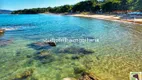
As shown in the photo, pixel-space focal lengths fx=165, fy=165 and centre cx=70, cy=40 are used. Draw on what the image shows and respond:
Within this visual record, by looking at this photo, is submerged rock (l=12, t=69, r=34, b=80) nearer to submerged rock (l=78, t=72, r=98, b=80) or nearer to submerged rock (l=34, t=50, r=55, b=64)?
submerged rock (l=34, t=50, r=55, b=64)

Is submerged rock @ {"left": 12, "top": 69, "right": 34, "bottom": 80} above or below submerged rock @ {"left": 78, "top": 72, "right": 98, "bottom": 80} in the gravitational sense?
above

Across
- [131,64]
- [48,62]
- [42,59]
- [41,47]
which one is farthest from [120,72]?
[41,47]

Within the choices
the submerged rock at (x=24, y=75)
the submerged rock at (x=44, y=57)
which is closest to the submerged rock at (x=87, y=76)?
the submerged rock at (x=24, y=75)

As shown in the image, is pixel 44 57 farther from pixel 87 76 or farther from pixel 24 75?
pixel 87 76

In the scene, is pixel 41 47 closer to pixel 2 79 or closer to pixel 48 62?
pixel 48 62

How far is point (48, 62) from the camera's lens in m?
15.4

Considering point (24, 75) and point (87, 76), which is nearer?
point (87, 76)

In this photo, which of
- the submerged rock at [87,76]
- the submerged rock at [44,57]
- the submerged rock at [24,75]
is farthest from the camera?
the submerged rock at [44,57]

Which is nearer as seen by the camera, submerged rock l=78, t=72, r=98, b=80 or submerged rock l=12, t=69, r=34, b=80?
submerged rock l=78, t=72, r=98, b=80

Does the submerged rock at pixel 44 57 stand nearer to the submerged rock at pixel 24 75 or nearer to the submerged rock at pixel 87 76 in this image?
the submerged rock at pixel 24 75

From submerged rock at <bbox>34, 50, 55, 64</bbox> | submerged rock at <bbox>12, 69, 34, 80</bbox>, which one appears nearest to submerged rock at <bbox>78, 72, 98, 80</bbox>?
submerged rock at <bbox>12, 69, 34, 80</bbox>

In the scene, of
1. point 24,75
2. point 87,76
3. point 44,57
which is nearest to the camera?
point 87,76

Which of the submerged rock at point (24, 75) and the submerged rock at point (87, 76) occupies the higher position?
the submerged rock at point (24, 75)

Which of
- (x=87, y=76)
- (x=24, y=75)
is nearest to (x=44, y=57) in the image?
(x=24, y=75)
